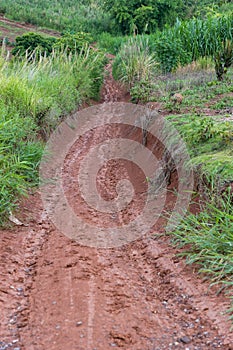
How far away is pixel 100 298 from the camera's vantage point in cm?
320

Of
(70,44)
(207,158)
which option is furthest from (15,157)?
(70,44)

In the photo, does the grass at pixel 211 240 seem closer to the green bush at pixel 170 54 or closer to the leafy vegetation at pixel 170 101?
the leafy vegetation at pixel 170 101

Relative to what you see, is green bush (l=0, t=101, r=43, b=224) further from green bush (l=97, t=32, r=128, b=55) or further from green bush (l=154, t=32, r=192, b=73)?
green bush (l=97, t=32, r=128, b=55)

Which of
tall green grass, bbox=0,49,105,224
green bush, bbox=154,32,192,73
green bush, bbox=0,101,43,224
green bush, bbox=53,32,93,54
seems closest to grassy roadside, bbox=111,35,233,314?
tall green grass, bbox=0,49,105,224

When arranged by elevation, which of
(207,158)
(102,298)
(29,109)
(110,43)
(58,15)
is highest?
(207,158)

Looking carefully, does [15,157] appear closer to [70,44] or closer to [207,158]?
[207,158]

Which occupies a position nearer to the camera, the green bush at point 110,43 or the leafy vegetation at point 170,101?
the leafy vegetation at point 170,101

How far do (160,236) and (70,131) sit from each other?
13.4 feet

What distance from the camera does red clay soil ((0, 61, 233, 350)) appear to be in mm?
2762

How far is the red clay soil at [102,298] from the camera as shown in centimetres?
276

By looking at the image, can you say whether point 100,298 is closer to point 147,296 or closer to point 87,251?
point 147,296

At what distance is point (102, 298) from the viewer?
3.21 m

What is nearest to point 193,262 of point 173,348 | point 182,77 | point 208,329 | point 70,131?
point 208,329

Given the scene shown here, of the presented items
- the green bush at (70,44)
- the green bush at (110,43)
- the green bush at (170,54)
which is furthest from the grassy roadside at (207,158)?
the green bush at (110,43)
